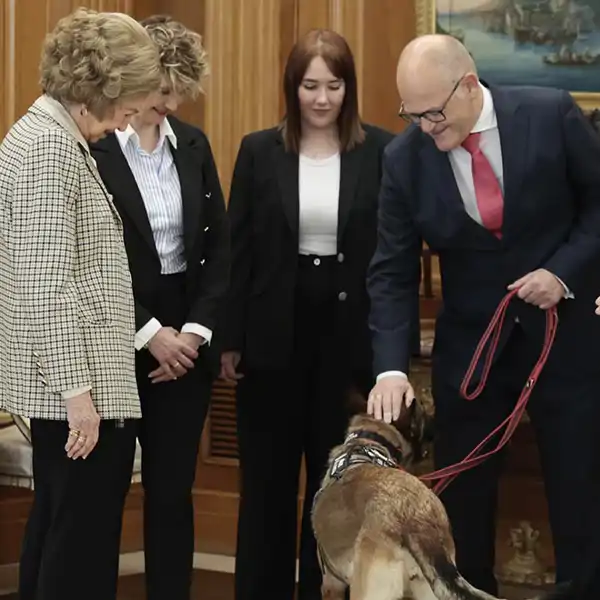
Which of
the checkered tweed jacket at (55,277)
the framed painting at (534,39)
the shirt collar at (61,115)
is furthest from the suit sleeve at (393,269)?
the framed painting at (534,39)

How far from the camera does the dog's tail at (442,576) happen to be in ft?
7.96

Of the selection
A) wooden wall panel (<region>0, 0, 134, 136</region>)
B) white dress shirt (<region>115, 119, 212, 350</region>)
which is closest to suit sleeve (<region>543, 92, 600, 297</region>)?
white dress shirt (<region>115, 119, 212, 350</region>)

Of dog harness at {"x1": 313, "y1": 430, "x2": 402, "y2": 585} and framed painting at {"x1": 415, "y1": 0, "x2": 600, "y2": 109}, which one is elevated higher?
framed painting at {"x1": 415, "y1": 0, "x2": 600, "y2": 109}

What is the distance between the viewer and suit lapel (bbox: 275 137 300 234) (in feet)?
11.6

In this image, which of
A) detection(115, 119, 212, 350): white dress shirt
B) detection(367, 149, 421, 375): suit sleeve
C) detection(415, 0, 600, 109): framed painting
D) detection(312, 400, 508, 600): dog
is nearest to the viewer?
detection(312, 400, 508, 600): dog

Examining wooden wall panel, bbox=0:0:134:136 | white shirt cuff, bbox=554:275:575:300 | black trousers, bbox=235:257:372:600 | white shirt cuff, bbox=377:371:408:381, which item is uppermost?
wooden wall panel, bbox=0:0:134:136

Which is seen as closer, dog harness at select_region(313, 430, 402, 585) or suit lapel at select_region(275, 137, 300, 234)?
dog harness at select_region(313, 430, 402, 585)

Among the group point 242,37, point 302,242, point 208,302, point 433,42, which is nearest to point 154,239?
point 208,302

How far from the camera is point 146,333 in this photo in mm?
3170

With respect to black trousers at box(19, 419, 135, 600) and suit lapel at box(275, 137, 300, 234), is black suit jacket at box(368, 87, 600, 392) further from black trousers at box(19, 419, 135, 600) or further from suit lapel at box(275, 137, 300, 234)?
black trousers at box(19, 419, 135, 600)

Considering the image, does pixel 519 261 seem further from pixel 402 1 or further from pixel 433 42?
pixel 402 1

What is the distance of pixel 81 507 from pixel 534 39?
8.05 ft

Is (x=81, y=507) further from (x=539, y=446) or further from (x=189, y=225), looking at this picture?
(x=539, y=446)

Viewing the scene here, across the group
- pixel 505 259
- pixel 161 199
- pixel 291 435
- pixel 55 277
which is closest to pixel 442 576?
pixel 505 259
